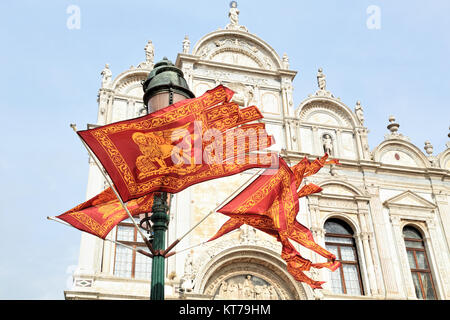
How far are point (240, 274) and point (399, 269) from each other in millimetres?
5108

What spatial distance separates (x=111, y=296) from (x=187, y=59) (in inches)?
337

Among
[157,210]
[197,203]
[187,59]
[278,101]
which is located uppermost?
[187,59]

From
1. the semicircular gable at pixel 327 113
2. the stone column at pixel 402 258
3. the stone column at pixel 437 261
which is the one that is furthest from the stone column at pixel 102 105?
the stone column at pixel 437 261

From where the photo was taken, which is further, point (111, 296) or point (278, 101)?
point (278, 101)

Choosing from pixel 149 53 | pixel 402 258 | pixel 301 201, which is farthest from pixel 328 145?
pixel 149 53

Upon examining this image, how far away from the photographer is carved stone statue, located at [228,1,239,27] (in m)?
19.0

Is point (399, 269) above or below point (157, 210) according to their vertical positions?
above

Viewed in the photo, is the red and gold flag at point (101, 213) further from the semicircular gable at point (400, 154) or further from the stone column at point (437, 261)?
the semicircular gable at point (400, 154)

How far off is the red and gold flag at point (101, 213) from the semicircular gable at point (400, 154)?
11722mm
